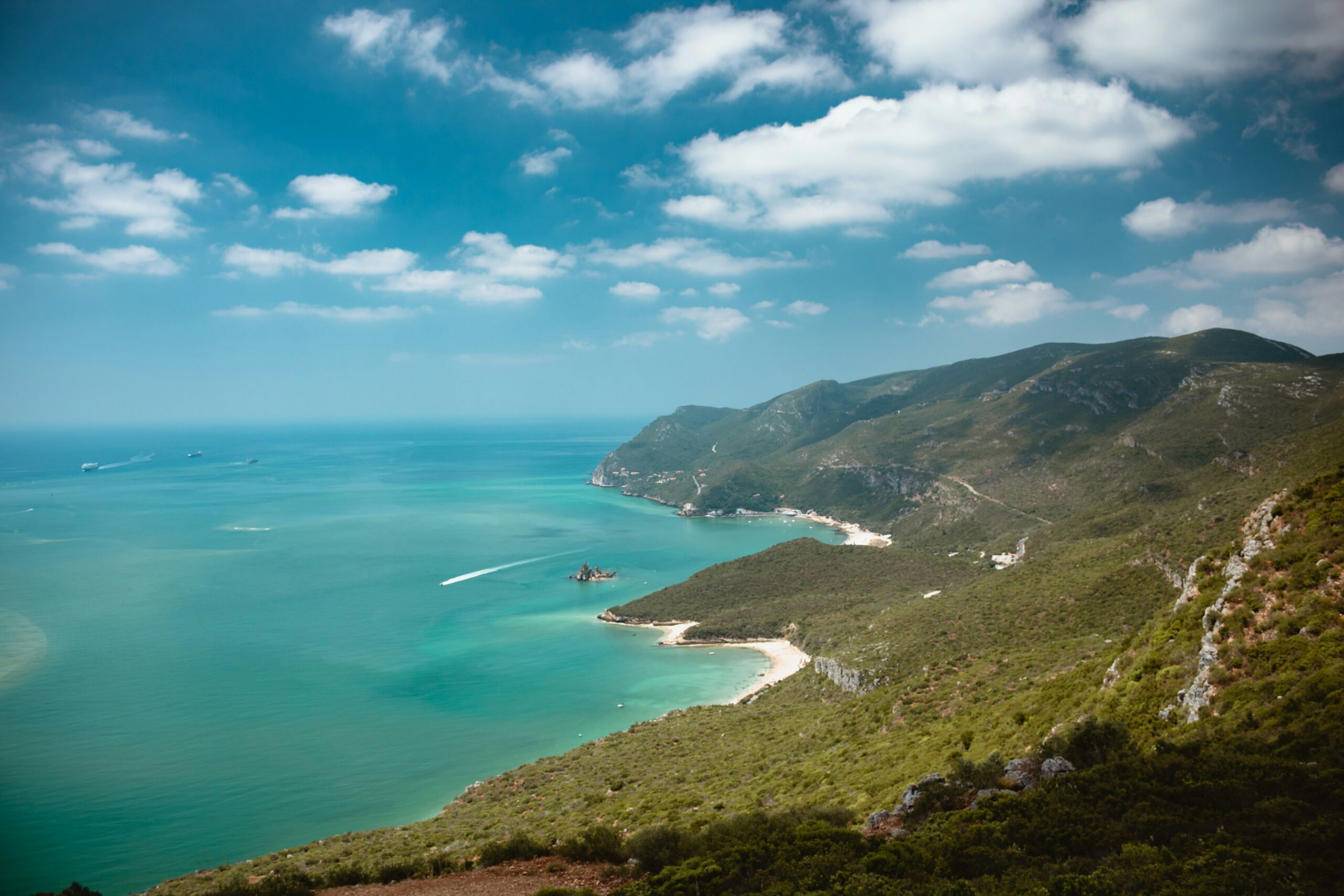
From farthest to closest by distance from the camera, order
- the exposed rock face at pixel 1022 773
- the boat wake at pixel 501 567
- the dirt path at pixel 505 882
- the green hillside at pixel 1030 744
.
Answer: the boat wake at pixel 501 567, the dirt path at pixel 505 882, the exposed rock face at pixel 1022 773, the green hillside at pixel 1030 744

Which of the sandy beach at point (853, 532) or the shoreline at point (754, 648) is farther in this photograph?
the sandy beach at point (853, 532)

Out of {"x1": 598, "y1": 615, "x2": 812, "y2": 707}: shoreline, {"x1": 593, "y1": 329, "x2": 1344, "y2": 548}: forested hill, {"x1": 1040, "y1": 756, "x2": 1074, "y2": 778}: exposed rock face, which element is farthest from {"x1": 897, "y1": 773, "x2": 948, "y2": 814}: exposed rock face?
{"x1": 593, "y1": 329, "x2": 1344, "y2": 548}: forested hill

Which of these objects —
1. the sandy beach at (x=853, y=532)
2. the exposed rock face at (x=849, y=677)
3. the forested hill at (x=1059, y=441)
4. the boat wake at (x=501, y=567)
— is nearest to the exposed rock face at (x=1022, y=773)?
the exposed rock face at (x=849, y=677)

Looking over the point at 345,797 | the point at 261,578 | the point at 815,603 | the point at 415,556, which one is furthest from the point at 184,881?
the point at 415,556

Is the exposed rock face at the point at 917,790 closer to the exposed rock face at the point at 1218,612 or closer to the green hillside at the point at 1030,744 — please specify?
the green hillside at the point at 1030,744

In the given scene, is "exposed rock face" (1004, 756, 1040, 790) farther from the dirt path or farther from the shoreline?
the shoreline

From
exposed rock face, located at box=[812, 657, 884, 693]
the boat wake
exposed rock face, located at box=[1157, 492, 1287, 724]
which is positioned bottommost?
the boat wake

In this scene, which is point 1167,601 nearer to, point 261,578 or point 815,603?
point 815,603
